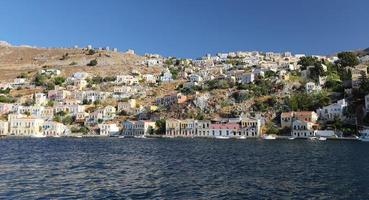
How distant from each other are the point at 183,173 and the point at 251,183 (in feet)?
25.2

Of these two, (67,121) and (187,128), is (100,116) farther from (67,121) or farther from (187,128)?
(187,128)

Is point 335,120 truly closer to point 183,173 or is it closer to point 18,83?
point 183,173

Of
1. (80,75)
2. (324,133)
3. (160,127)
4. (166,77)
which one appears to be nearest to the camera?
(324,133)

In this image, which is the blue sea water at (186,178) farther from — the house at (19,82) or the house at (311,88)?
the house at (19,82)

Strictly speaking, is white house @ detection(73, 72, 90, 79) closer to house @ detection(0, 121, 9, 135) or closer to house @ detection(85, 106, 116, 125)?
house @ detection(85, 106, 116, 125)

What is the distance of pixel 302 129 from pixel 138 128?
143 ft

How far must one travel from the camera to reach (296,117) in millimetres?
103812

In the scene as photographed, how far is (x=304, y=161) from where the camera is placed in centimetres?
4962

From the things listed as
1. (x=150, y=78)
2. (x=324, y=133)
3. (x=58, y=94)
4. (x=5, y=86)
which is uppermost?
(x=150, y=78)

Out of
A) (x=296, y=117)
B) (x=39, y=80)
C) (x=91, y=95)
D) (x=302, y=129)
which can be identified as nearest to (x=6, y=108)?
(x=91, y=95)

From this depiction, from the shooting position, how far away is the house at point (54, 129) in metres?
124

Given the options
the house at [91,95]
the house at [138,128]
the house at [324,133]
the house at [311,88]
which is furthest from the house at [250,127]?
the house at [91,95]

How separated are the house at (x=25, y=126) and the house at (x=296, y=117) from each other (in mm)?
65746

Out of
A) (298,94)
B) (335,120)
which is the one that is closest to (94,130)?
(298,94)
